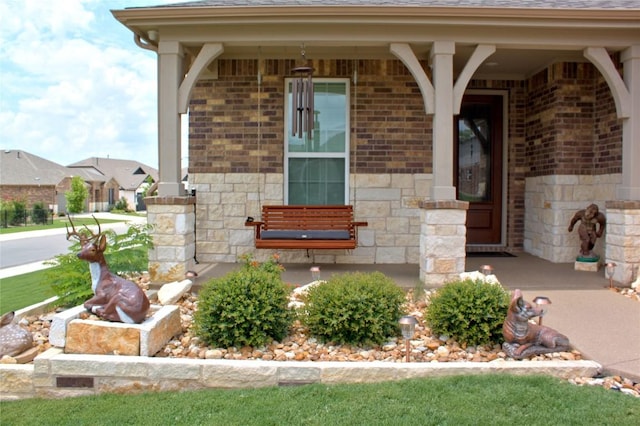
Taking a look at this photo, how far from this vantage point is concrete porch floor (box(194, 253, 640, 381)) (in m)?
3.59

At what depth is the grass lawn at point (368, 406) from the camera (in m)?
2.65

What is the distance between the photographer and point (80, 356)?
336cm

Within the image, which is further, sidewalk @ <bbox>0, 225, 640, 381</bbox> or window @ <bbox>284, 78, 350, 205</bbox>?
window @ <bbox>284, 78, 350, 205</bbox>

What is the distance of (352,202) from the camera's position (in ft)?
22.1

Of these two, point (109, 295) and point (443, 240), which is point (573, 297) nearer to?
point (443, 240)

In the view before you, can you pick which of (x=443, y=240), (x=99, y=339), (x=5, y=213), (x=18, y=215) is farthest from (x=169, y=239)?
(x=18, y=215)

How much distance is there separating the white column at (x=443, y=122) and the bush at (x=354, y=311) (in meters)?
1.85

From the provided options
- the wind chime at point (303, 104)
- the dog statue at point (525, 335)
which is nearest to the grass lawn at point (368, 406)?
the dog statue at point (525, 335)

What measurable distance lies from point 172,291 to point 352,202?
2853mm

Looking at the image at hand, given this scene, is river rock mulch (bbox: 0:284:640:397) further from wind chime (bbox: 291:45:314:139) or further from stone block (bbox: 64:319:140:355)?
wind chime (bbox: 291:45:314:139)

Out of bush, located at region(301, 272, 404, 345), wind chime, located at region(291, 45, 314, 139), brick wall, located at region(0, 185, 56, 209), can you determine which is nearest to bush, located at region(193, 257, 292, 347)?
bush, located at region(301, 272, 404, 345)

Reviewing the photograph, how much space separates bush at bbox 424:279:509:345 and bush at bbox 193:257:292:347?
1.25 m

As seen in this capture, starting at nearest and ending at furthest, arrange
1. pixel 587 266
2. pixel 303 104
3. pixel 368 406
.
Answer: pixel 368 406, pixel 303 104, pixel 587 266

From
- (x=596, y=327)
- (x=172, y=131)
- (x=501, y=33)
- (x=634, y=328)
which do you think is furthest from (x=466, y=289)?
(x=172, y=131)
